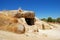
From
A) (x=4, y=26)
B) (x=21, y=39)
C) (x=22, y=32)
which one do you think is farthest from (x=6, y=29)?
(x=21, y=39)

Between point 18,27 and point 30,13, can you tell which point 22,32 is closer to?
point 18,27

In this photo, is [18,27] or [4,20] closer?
[18,27]

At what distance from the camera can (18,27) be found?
11.2 m

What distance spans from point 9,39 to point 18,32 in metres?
2.42

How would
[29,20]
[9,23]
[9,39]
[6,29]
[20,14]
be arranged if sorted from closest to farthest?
[9,39], [6,29], [9,23], [20,14], [29,20]

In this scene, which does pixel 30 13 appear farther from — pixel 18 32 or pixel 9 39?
pixel 9 39

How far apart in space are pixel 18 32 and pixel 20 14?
32.5ft

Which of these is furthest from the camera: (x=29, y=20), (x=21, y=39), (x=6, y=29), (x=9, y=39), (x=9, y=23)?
(x=29, y=20)

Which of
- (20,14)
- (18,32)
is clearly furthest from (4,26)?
(20,14)

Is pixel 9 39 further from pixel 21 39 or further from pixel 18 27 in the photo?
pixel 18 27

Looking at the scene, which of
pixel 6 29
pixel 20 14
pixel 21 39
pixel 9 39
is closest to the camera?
pixel 9 39

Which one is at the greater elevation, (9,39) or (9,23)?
(9,23)

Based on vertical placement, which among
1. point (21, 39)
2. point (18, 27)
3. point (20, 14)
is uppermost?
point (20, 14)

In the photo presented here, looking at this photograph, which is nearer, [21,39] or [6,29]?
[21,39]
